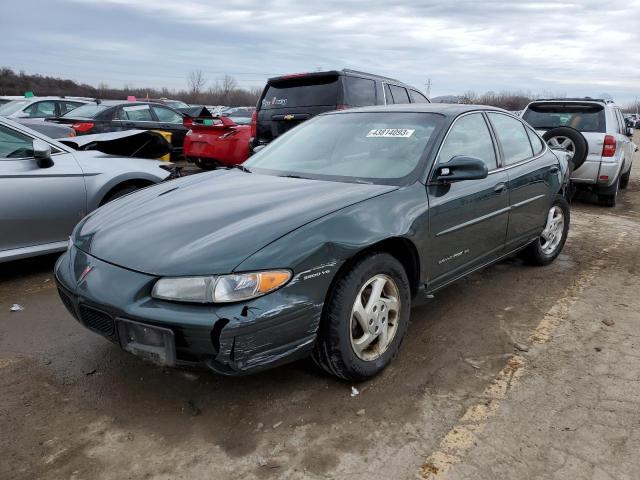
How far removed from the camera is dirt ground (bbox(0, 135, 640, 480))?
7.23ft

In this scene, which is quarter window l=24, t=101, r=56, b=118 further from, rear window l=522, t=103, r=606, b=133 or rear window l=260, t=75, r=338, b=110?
rear window l=522, t=103, r=606, b=133

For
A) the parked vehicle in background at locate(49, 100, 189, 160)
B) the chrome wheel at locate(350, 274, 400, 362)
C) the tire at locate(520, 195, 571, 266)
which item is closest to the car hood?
the chrome wheel at locate(350, 274, 400, 362)

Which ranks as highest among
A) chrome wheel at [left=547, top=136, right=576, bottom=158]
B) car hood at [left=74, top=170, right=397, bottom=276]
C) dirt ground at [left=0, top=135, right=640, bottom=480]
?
chrome wheel at [left=547, top=136, right=576, bottom=158]

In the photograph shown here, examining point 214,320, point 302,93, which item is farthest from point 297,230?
point 302,93

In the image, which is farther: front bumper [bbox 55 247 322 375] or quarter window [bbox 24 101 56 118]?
quarter window [bbox 24 101 56 118]

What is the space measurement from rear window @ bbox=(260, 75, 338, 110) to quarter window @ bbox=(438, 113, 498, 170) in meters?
3.42

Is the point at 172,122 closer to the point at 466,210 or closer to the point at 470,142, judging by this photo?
the point at 470,142

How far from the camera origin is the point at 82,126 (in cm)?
984

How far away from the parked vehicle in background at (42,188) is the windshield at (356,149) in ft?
5.92

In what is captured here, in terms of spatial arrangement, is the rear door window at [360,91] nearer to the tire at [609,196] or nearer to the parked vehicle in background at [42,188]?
the parked vehicle in background at [42,188]

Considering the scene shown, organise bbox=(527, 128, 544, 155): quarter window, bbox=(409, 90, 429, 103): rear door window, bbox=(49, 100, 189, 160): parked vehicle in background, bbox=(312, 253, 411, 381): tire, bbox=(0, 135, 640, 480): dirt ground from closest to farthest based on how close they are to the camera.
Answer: bbox=(0, 135, 640, 480): dirt ground < bbox=(312, 253, 411, 381): tire < bbox=(527, 128, 544, 155): quarter window < bbox=(409, 90, 429, 103): rear door window < bbox=(49, 100, 189, 160): parked vehicle in background

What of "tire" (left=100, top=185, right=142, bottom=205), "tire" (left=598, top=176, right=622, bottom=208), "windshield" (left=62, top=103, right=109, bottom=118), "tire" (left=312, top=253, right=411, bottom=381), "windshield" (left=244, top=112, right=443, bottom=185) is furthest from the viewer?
"windshield" (left=62, top=103, right=109, bottom=118)

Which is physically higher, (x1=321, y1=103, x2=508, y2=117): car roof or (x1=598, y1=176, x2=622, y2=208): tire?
(x1=321, y1=103, x2=508, y2=117): car roof

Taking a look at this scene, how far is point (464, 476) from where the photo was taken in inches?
83.7
